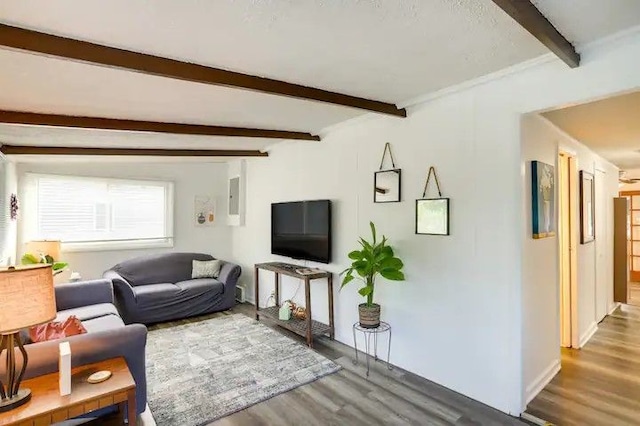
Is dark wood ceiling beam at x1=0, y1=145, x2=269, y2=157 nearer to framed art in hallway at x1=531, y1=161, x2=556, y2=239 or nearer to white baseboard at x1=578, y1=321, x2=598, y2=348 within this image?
framed art in hallway at x1=531, y1=161, x2=556, y2=239

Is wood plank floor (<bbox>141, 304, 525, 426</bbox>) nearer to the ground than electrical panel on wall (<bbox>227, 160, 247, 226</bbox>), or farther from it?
nearer to the ground

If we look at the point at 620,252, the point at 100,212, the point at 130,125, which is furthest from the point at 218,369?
the point at 620,252

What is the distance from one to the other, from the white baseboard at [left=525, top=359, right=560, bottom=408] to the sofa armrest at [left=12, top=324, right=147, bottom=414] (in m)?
2.80

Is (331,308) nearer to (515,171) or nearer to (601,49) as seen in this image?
(515,171)

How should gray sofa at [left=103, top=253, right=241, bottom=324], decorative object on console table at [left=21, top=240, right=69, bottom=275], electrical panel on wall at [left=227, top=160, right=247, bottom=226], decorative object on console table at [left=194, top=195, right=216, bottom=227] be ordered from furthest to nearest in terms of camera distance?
decorative object on console table at [left=194, top=195, right=216, bottom=227] < electrical panel on wall at [left=227, top=160, right=247, bottom=226] < gray sofa at [left=103, top=253, right=241, bottom=324] < decorative object on console table at [left=21, top=240, right=69, bottom=275]

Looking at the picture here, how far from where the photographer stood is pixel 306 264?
14.6 feet

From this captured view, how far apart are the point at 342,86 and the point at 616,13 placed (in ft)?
5.14

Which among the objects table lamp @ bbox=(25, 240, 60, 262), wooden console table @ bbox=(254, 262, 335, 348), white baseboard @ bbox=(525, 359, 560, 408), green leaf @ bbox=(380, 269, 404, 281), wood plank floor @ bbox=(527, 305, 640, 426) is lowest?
wood plank floor @ bbox=(527, 305, 640, 426)

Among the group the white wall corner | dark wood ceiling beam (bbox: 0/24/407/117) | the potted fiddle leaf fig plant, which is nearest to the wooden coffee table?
dark wood ceiling beam (bbox: 0/24/407/117)

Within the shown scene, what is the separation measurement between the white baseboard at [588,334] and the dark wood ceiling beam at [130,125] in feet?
13.1

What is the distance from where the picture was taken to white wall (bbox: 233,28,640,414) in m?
2.41

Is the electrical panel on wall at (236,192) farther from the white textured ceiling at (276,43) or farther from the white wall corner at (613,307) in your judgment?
Answer: the white wall corner at (613,307)

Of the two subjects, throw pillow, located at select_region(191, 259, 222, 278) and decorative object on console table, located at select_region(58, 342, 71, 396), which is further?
throw pillow, located at select_region(191, 259, 222, 278)

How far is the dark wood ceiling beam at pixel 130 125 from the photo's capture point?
2.74 m
